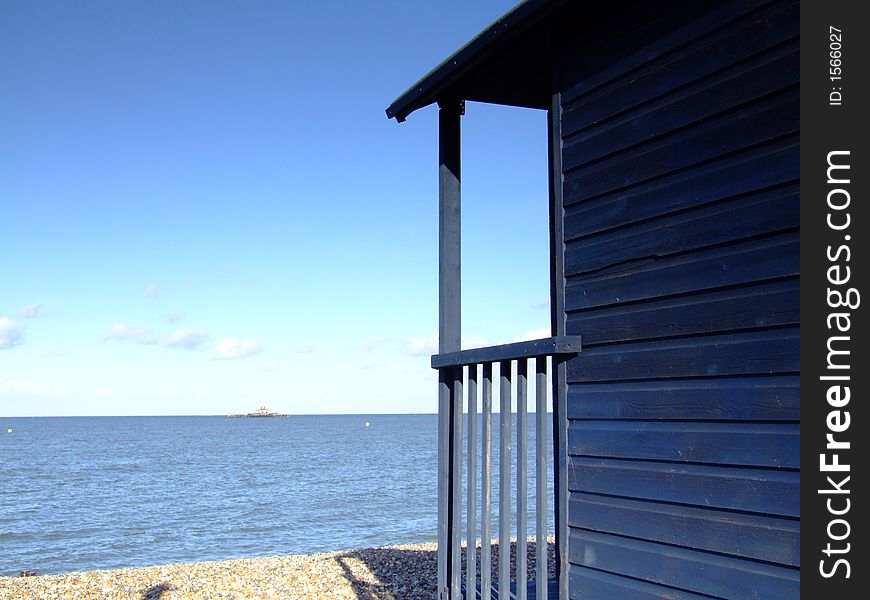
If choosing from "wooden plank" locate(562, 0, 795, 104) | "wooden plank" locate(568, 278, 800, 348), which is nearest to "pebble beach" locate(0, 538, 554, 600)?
"wooden plank" locate(568, 278, 800, 348)

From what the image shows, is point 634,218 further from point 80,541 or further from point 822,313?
point 80,541

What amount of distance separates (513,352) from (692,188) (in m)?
1.34

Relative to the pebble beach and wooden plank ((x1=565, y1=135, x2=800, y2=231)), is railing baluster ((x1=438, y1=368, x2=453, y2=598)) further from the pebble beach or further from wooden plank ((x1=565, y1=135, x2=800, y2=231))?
the pebble beach

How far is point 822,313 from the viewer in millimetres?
3023

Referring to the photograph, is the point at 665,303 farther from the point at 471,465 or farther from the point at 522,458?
the point at 471,465

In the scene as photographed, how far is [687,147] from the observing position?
3824 millimetres

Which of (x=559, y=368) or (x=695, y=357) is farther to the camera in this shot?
(x=559, y=368)

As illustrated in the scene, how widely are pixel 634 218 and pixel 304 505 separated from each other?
2844 cm

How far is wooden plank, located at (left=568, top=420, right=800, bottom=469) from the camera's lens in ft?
10.8

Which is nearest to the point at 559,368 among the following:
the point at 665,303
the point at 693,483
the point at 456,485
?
the point at 665,303

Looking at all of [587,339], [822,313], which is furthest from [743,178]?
[587,339]

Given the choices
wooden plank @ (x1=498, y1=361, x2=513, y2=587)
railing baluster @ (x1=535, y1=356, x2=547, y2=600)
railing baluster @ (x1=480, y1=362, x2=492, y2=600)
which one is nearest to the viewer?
railing baluster @ (x1=535, y1=356, x2=547, y2=600)

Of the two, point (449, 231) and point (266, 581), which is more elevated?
point (449, 231)

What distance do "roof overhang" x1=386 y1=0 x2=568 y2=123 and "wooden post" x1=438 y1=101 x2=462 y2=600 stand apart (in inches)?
9.1
